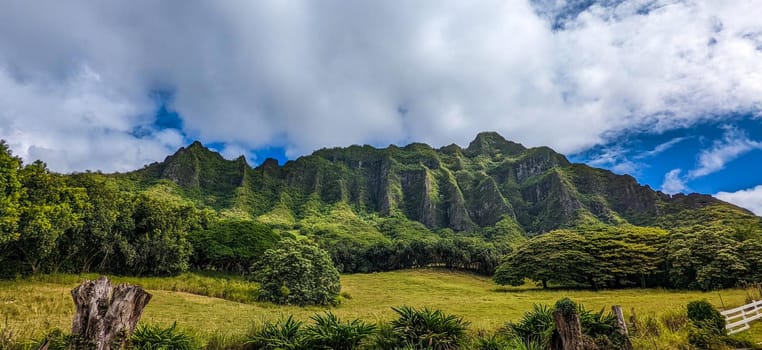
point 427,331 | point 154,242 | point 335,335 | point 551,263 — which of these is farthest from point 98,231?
point 551,263

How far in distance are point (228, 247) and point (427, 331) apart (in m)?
46.1

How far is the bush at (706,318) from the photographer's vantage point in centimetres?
1075

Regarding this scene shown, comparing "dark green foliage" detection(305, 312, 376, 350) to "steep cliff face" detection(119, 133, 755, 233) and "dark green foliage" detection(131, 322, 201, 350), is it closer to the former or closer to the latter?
"dark green foliage" detection(131, 322, 201, 350)

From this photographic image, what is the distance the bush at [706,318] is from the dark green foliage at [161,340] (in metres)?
14.3

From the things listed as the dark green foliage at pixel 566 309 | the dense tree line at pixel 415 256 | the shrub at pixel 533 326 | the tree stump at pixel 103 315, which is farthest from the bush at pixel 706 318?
the dense tree line at pixel 415 256

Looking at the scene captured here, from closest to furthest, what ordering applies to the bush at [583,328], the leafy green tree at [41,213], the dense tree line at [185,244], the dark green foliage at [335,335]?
the dark green foliage at [335,335], the bush at [583,328], the leafy green tree at [41,213], the dense tree line at [185,244]

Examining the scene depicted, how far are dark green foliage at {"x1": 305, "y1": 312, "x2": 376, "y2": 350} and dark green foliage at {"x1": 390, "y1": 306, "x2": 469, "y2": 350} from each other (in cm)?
80

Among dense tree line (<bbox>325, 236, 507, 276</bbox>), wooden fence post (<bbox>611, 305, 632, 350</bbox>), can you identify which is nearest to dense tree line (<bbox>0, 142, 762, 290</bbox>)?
dense tree line (<bbox>325, 236, 507, 276</bbox>)

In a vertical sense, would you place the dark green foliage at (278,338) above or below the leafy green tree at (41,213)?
below

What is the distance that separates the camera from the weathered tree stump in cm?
670

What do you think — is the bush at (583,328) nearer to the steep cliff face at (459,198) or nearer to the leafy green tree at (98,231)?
the leafy green tree at (98,231)

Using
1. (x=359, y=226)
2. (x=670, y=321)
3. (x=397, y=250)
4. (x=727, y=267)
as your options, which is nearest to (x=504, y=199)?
(x=359, y=226)

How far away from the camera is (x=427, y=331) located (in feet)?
26.8

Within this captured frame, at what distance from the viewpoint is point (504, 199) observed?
584 ft
